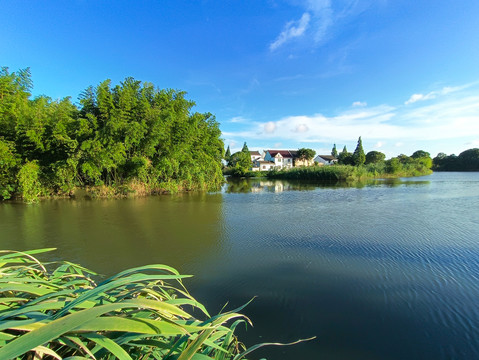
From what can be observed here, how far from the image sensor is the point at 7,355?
615mm

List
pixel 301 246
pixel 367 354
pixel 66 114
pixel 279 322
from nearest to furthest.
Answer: pixel 367 354
pixel 279 322
pixel 301 246
pixel 66 114

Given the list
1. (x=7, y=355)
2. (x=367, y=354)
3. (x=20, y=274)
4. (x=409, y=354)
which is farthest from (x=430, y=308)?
(x=20, y=274)

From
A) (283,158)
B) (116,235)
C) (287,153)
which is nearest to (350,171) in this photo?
(283,158)

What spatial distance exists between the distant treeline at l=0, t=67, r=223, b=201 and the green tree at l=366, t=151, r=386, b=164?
47982mm

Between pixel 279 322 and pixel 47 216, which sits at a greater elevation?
pixel 47 216

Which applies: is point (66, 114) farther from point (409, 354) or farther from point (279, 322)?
point (409, 354)

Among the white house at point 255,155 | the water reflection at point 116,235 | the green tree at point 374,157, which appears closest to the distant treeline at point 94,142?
the water reflection at point 116,235

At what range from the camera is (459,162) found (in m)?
60.9

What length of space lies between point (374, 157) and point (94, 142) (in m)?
55.2

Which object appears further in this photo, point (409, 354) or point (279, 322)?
point (279, 322)

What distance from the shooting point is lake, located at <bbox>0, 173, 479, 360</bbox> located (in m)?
2.52

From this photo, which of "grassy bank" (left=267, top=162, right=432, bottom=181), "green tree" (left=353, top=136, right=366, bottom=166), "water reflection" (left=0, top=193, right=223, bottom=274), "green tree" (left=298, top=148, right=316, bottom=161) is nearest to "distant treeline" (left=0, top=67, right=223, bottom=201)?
"water reflection" (left=0, top=193, right=223, bottom=274)

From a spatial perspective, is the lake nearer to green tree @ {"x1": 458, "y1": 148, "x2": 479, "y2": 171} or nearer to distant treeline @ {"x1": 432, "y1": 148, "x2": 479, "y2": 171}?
green tree @ {"x1": 458, "y1": 148, "x2": 479, "y2": 171}

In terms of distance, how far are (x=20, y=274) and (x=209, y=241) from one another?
14.6 ft
